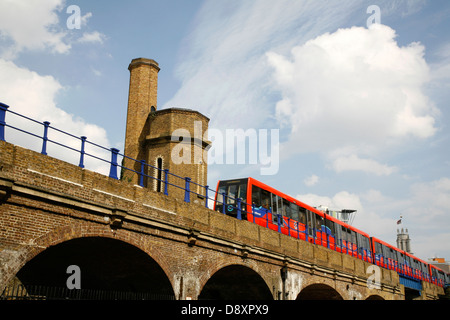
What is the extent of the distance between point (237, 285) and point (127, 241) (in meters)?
8.11

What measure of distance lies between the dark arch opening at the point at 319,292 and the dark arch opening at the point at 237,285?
4860mm

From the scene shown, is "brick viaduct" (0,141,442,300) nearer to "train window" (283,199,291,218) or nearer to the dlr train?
the dlr train

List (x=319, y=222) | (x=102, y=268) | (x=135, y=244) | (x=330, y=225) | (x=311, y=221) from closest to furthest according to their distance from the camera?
(x=135, y=244)
(x=102, y=268)
(x=311, y=221)
(x=319, y=222)
(x=330, y=225)

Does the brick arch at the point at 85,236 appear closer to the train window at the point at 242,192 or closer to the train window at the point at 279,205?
the train window at the point at 242,192

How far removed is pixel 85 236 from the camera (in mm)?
10133

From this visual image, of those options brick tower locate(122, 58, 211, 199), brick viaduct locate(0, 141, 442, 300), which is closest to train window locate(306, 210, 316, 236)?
brick viaduct locate(0, 141, 442, 300)

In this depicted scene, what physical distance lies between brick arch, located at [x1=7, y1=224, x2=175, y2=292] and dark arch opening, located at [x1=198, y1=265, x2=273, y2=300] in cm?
456

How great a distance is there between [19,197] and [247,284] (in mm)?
10990

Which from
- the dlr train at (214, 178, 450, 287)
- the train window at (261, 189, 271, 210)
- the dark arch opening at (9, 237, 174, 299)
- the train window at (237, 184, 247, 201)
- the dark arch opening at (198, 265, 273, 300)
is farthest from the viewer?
the train window at (261, 189, 271, 210)

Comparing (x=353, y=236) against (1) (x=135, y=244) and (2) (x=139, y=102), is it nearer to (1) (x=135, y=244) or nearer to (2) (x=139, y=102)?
(2) (x=139, y=102)

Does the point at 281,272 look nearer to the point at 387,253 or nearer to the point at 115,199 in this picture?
the point at 115,199

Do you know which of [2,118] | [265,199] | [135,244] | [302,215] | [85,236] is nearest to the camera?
[2,118]

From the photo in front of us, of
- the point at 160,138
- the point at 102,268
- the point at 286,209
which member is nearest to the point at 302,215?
the point at 286,209

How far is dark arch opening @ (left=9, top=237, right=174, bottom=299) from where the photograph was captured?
474 inches
